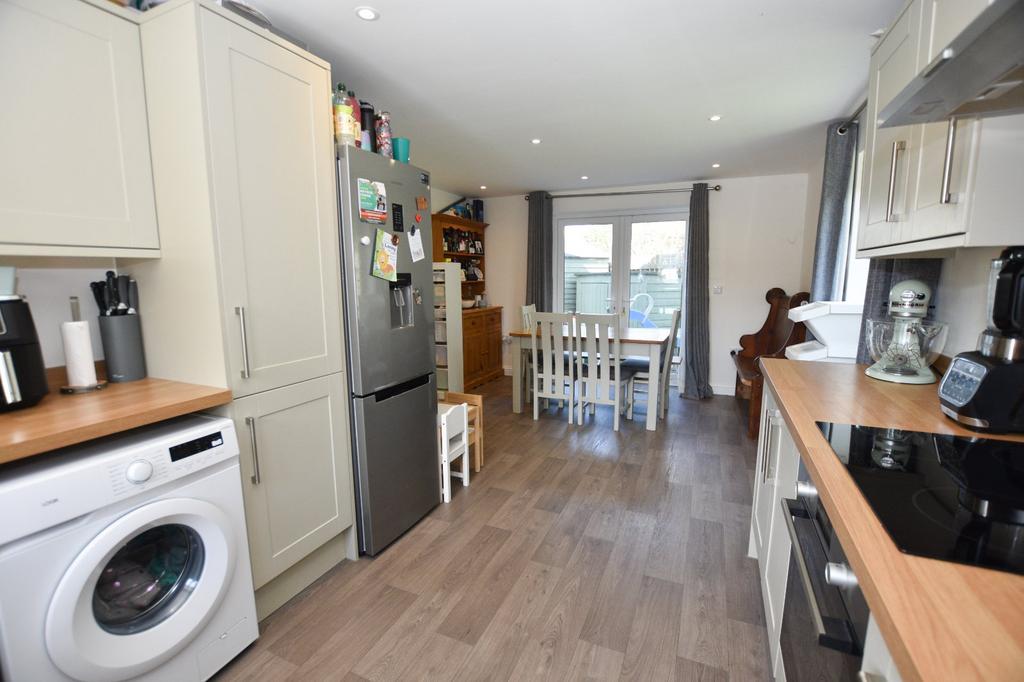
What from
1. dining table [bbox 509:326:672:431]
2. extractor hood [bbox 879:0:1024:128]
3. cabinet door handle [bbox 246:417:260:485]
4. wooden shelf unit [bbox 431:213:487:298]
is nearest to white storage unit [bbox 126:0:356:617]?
cabinet door handle [bbox 246:417:260:485]

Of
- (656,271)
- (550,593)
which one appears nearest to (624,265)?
(656,271)

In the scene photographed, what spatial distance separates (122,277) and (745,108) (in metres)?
3.21

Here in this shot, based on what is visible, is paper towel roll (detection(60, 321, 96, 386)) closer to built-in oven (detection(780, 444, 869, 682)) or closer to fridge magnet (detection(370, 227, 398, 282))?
fridge magnet (detection(370, 227, 398, 282))

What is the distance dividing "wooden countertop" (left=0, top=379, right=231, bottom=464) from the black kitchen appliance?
0.04 m

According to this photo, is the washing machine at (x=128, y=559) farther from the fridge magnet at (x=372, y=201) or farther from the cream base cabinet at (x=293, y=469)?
the fridge magnet at (x=372, y=201)

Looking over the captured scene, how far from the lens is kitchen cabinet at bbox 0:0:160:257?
3.83 ft

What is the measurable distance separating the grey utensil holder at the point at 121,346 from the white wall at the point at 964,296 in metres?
2.82

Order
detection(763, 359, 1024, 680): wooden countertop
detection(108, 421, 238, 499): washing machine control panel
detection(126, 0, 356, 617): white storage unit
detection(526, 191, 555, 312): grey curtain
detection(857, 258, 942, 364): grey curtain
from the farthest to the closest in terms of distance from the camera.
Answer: detection(526, 191, 555, 312): grey curtain → detection(857, 258, 942, 364): grey curtain → detection(126, 0, 356, 617): white storage unit → detection(108, 421, 238, 499): washing machine control panel → detection(763, 359, 1024, 680): wooden countertop

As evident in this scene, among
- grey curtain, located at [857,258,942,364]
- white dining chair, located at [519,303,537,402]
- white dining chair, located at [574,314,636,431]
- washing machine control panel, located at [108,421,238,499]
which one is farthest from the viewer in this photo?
white dining chair, located at [519,303,537,402]

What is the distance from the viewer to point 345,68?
210cm

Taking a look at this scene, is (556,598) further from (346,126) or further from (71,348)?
(346,126)

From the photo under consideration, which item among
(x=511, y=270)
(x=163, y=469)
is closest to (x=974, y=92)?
(x=163, y=469)

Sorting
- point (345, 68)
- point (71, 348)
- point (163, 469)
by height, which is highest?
point (345, 68)

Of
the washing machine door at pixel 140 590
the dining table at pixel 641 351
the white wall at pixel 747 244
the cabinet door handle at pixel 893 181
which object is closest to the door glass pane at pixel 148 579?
the washing machine door at pixel 140 590
